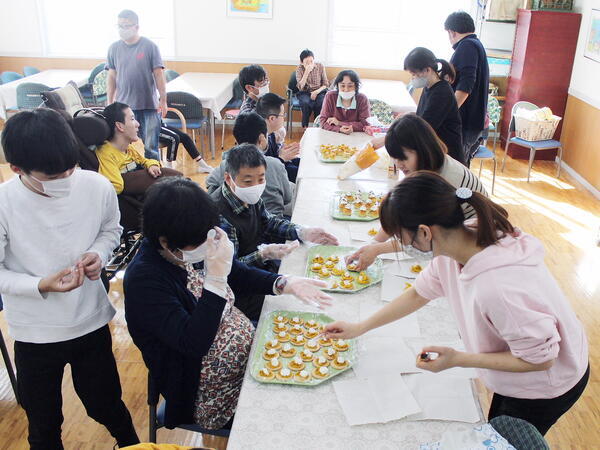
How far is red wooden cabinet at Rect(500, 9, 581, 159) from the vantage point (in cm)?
600

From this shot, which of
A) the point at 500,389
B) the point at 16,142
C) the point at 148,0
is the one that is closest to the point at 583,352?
the point at 500,389

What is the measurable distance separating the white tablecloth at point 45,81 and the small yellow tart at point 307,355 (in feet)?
Result: 16.9

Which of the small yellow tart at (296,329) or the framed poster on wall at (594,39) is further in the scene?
the framed poster on wall at (594,39)

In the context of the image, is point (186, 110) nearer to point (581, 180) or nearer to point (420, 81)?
point (420, 81)

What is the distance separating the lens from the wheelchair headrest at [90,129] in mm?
2926

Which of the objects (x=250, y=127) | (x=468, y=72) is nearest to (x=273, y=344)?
(x=250, y=127)

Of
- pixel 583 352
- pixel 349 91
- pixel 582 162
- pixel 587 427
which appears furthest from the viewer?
pixel 582 162

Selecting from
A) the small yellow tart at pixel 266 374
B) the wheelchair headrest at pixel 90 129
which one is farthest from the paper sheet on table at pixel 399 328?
the wheelchair headrest at pixel 90 129

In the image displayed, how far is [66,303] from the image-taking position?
5.38 ft

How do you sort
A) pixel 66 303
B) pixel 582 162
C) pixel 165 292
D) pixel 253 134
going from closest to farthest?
pixel 165 292 → pixel 66 303 → pixel 253 134 → pixel 582 162

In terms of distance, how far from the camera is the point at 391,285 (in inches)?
79.4

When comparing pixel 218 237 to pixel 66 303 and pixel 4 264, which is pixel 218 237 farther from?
pixel 4 264

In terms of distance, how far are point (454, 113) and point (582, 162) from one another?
3235mm

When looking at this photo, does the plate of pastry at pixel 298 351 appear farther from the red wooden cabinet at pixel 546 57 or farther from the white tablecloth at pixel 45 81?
the red wooden cabinet at pixel 546 57
